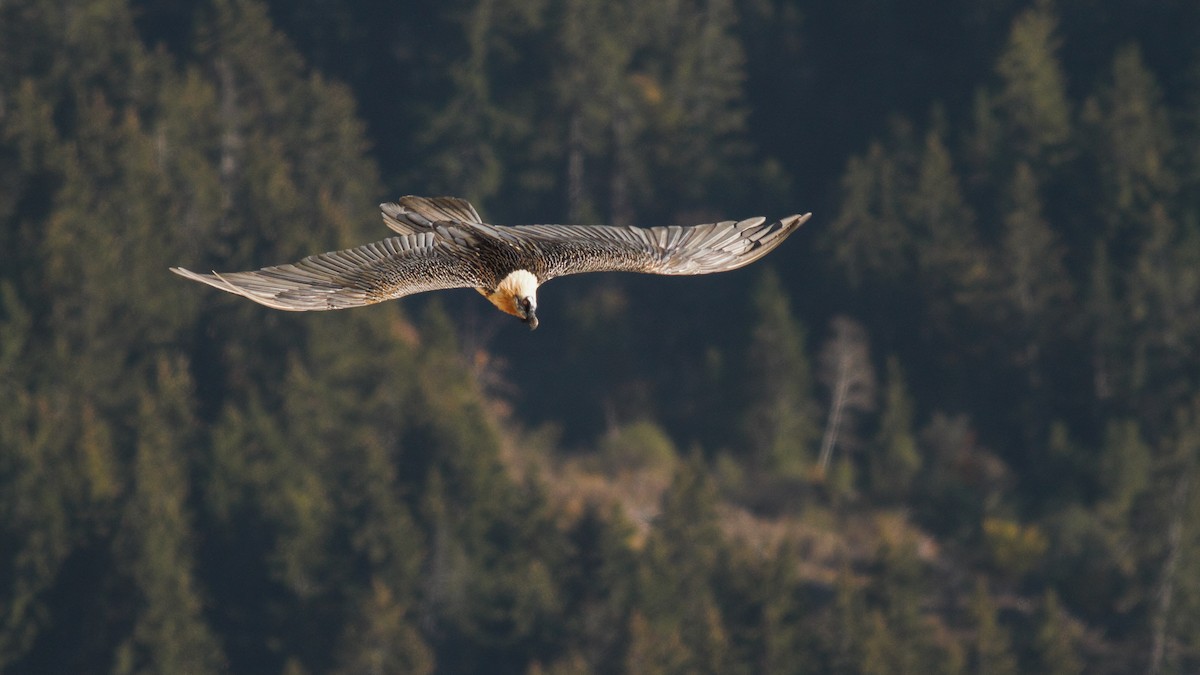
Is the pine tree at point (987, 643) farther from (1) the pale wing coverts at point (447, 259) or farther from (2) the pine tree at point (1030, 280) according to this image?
(1) the pale wing coverts at point (447, 259)

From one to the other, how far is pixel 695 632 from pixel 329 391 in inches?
577

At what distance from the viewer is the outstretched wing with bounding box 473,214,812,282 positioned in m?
19.9

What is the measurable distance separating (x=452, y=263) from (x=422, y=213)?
103 cm

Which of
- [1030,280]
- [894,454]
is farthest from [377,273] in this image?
[1030,280]

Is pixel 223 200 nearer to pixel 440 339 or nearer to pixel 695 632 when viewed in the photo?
pixel 440 339

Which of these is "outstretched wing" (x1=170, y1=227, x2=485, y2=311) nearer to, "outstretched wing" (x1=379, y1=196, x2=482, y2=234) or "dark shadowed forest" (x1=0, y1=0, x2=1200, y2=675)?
"outstretched wing" (x1=379, y1=196, x2=482, y2=234)

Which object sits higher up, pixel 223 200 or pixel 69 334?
pixel 223 200

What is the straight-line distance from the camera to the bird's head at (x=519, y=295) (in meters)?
18.7

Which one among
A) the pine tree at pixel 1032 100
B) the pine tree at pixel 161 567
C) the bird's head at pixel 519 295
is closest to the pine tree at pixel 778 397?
the pine tree at pixel 1032 100

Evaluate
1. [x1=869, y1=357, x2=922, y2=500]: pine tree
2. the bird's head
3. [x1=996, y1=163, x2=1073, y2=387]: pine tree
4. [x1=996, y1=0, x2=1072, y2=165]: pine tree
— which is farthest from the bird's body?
A: [x1=996, y1=0, x2=1072, y2=165]: pine tree

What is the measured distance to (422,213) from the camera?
20.1 metres

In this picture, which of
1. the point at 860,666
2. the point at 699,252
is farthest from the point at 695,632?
the point at 699,252

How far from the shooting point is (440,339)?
66.1 metres

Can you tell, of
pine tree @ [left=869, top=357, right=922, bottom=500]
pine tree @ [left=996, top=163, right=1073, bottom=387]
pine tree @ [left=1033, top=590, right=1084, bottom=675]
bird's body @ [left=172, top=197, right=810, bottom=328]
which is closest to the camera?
bird's body @ [left=172, top=197, right=810, bottom=328]
